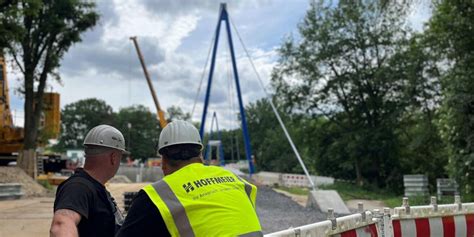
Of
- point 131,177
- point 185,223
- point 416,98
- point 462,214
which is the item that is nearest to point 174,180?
point 185,223

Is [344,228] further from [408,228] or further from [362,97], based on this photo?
[362,97]

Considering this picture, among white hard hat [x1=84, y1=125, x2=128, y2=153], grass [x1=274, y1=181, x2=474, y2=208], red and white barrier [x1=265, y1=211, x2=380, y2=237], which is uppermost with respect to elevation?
white hard hat [x1=84, y1=125, x2=128, y2=153]

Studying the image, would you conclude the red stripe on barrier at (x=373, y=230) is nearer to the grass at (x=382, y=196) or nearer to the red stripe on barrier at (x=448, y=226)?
the red stripe on barrier at (x=448, y=226)

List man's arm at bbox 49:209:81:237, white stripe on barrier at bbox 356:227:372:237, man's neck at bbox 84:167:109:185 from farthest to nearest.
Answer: white stripe on barrier at bbox 356:227:372:237 → man's neck at bbox 84:167:109:185 → man's arm at bbox 49:209:81:237

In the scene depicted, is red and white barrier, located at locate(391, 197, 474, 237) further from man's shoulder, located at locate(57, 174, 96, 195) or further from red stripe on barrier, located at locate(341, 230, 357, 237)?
man's shoulder, located at locate(57, 174, 96, 195)

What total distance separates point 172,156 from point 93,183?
1.99ft

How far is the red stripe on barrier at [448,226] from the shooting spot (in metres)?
5.05

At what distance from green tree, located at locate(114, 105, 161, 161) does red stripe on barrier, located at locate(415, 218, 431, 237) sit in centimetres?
10277

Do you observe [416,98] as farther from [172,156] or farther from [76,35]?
[172,156]

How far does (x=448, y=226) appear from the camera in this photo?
5098 millimetres

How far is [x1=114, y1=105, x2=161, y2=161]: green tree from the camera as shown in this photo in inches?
4257

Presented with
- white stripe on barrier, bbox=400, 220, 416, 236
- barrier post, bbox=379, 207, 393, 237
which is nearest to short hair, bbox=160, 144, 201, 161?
barrier post, bbox=379, 207, 393, 237

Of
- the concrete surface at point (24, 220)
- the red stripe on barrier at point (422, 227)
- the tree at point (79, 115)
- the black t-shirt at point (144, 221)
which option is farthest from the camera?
the tree at point (79, 115)

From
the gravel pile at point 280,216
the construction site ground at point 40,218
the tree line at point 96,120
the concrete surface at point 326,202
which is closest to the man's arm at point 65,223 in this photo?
the gravel pile at point 280,216
